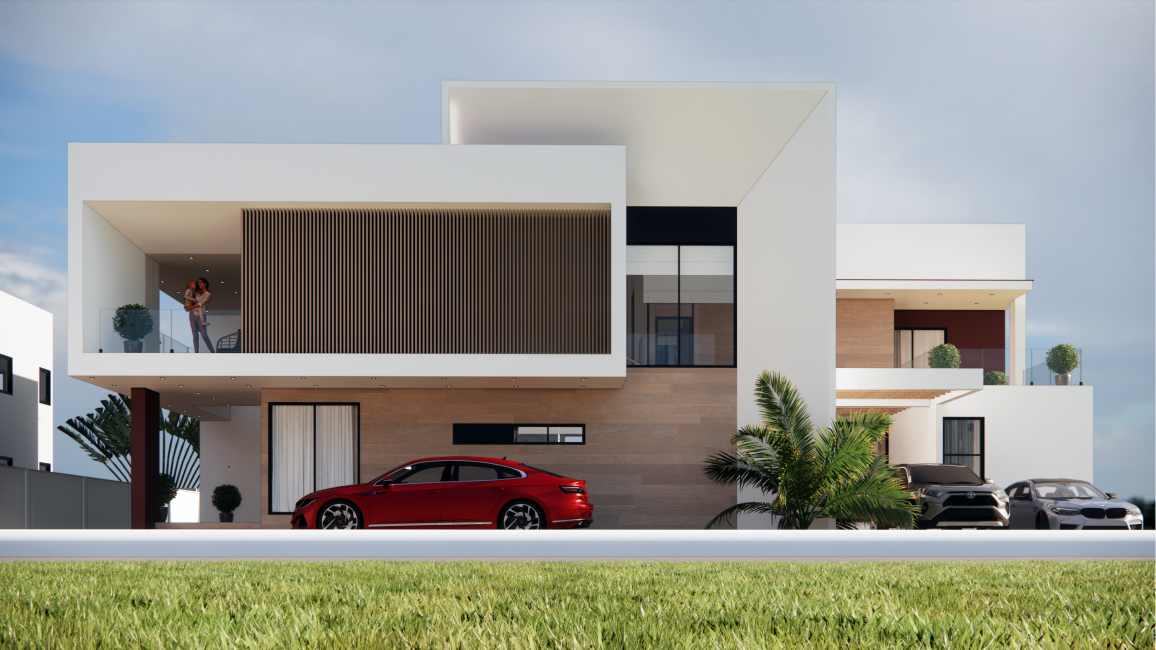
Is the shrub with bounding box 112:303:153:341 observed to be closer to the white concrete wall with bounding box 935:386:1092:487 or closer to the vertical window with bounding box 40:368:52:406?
the vertical window with bounding box 40:368:52:406

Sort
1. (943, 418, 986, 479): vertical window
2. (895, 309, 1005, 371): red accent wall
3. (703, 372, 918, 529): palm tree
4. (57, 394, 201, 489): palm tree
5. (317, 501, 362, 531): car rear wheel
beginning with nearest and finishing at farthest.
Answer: (317, 501, 362, 531): car rear wheel → (703, 372, 918, 529): palm tree → (943, 418, 986, 479): vertical window → (895, 309, 1005, 371): red accent wall → (57, 394, 201, 489): palm tree

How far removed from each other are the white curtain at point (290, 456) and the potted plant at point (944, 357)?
1445cm

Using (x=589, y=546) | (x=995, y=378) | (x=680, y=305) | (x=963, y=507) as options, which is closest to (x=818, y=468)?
(x=963, y=507)

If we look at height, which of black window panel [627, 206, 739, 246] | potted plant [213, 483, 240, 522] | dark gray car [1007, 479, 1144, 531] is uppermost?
black window panel [627, 206, 739, 246]

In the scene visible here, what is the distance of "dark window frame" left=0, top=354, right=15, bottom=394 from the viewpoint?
2712 cm

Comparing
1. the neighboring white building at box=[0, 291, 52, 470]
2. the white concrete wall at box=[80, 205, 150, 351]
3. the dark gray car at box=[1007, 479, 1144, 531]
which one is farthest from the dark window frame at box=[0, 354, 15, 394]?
the dark gray car at box=[1007, 479, 1144, 531]

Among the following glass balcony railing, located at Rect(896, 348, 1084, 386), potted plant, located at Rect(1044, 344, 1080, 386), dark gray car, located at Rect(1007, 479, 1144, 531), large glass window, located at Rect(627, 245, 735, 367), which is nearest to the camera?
dark gray car, located at Rect(1007, 479, 1144, 531)

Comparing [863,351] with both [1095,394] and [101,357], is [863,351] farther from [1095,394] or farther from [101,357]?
[101,357]

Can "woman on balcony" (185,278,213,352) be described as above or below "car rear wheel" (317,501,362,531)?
above

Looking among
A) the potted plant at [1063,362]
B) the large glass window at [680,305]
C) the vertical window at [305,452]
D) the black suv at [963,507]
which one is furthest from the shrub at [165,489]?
the potted plant at [1063,362]

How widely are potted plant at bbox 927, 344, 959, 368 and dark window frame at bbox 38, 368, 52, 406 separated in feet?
92.3

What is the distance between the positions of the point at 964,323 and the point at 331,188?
19439 mm

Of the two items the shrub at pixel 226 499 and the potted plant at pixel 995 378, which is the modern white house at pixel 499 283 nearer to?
the shrub at pixel 226 499

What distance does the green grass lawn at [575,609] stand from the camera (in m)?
4.03
